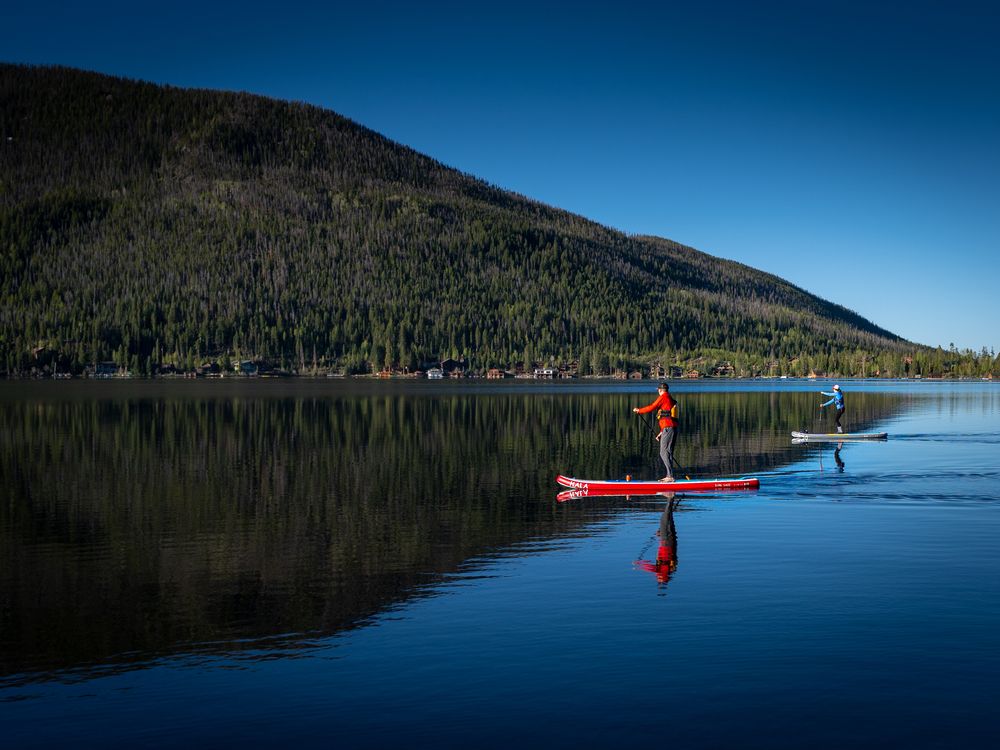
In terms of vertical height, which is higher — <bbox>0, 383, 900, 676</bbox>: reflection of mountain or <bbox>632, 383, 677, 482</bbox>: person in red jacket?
<bbox>632, 383, 677, 482</bbox>: person in red jacket

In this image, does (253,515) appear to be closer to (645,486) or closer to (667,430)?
(645,486)

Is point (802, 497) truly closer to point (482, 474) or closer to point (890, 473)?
point (890, 473)

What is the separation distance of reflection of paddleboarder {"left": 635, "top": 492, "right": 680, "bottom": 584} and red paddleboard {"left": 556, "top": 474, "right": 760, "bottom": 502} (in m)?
4.93

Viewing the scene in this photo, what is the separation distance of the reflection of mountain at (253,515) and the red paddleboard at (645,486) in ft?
3.89

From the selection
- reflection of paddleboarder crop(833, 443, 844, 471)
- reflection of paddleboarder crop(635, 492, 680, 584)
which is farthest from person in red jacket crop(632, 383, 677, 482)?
reflection of paddleboarder crop(833, 443, 844, 471)

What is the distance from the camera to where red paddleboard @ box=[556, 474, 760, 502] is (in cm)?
4122

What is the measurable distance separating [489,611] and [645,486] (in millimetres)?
20188

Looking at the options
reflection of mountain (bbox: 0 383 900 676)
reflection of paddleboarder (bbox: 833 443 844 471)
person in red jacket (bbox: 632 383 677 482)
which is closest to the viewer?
reflection of mountain (bbox: 0 383 900 676)

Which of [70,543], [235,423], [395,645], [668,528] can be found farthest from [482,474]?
[235,423]

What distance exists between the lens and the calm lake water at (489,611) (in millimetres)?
16094

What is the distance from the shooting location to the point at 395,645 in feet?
64.9

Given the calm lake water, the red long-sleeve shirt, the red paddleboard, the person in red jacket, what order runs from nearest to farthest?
the calm lake water
the red paddleboard
the person in red jacket
the red long-sleeve shirt

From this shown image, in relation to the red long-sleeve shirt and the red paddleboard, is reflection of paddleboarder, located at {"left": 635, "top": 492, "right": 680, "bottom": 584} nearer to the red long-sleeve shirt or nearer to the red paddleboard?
the red paddleboard

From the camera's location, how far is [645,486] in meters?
41.3
